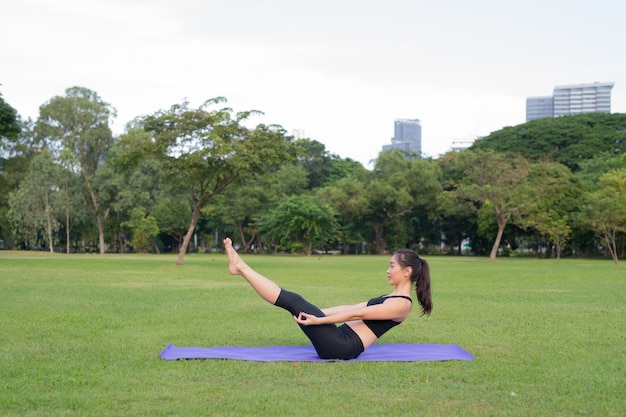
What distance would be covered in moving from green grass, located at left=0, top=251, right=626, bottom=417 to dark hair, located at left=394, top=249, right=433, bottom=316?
2.09 ft

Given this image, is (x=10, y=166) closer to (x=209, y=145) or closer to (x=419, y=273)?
(x=209, y=145)

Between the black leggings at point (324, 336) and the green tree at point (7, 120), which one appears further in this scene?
the green tree at point (7, 120)

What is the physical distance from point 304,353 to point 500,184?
33.3m

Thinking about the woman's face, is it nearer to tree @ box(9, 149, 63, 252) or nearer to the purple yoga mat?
the purple yoga mat

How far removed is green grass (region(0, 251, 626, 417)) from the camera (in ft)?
15.8

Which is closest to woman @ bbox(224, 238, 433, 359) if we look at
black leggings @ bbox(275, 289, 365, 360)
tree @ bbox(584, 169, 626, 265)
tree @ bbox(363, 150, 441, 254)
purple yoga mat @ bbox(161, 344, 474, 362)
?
black leggings @ bbox(275, 289, 365, 360)

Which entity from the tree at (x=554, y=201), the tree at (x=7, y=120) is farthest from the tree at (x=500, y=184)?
the tree at (x=7, y=120)

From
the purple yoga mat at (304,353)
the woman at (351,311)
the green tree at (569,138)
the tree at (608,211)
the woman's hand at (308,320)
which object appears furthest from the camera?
the green tree at (569,138)

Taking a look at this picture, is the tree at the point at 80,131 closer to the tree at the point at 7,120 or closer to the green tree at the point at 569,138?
the tree at the point at 7,120

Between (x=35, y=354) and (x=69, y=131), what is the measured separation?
50.6m

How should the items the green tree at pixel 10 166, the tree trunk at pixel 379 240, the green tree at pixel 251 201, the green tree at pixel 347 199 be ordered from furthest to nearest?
the tree trunk at pixel 379 240, the green tree at pixel 251 201, the green tree at pixel 10 166, the green tree at pixel 347 199

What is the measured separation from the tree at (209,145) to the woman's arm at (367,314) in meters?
20.0

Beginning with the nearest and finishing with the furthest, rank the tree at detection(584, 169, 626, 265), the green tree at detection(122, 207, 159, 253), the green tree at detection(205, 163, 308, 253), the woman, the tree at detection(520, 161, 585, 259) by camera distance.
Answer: the woman
the tree at detection(584, 169, 626, 265)
the tree at detection(520, 161, 585, 259)
the green tree at detection(122, 207, 159, 253)
the green tree at detection(205, 163, 308, 253)

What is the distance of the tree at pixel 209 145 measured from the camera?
2645cm
